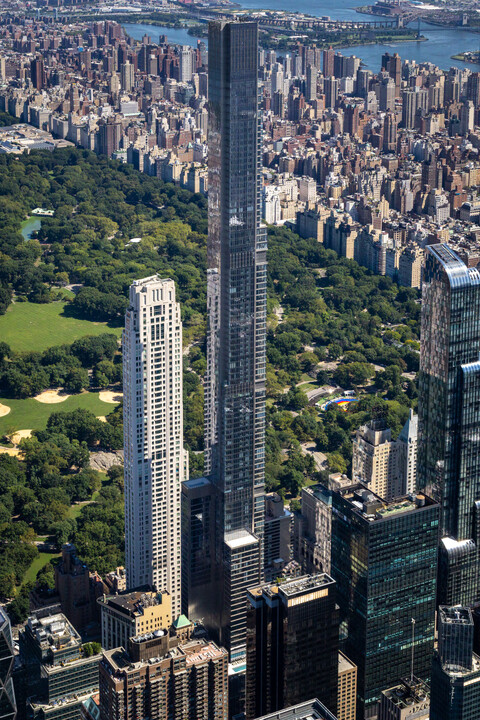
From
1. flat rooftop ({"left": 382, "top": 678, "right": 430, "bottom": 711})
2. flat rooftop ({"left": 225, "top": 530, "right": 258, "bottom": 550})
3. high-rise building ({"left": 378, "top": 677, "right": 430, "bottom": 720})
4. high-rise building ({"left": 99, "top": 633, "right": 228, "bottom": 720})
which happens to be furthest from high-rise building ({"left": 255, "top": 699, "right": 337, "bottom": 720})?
flat rooftop ({"left": 225, "top": 530, "right": 258, "bottom": 550})

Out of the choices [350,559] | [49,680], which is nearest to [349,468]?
[350,559]

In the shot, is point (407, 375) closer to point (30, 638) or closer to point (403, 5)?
point (30, 638)

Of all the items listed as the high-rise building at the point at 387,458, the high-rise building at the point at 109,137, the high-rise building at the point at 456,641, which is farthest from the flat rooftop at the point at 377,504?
the high-rise building at the point at 109,137

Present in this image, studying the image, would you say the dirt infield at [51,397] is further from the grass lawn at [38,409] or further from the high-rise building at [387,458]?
the high-rise building at [387,458]

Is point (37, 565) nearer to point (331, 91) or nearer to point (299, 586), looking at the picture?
point (299, 586)

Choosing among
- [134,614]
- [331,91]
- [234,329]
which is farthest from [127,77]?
[134,614]

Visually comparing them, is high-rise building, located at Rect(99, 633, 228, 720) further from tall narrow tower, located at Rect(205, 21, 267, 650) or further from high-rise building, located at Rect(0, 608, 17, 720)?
high-rise building, located at Rect(0, 608, 17, 720)
